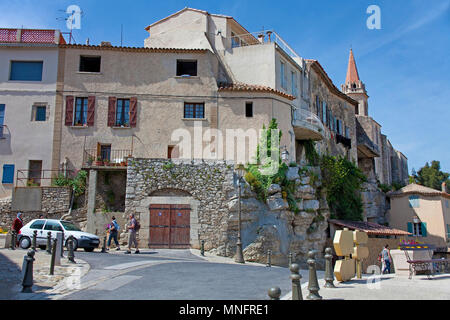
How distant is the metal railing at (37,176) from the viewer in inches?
965

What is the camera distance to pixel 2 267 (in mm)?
11781

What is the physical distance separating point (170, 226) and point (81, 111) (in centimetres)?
954

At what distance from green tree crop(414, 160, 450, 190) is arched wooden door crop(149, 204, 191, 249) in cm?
4724

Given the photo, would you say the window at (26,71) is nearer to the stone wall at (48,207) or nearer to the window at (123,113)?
the window at (123,113)

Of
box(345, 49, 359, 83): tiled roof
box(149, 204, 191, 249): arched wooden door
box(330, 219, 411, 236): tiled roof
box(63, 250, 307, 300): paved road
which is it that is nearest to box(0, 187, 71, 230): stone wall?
box(149, 204, 191, 249): arched wooden door

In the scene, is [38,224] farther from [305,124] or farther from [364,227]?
[364,227]

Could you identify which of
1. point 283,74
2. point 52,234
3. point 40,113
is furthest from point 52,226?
point 283,74

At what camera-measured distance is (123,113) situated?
84.2ft

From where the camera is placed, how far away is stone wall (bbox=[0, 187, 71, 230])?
76.4 ft

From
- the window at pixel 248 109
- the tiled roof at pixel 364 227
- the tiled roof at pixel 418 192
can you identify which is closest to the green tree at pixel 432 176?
the tiled roof at pixel 418 192

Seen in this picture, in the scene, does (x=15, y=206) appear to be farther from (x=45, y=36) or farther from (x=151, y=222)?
(x=45, y=36)

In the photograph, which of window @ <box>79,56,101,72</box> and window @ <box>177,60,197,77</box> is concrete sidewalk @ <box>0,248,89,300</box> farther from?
window @ <box>177,60,197,77</box>

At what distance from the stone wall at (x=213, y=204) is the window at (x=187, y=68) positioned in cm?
737

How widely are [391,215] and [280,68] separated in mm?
19557
